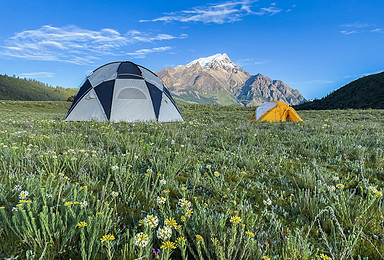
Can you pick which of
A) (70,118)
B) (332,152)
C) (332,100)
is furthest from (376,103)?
(70,118)

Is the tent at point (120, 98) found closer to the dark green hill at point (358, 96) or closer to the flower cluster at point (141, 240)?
the flower cluster at point (141, 240)

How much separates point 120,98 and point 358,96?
65931mm

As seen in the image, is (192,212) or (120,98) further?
(120,98)

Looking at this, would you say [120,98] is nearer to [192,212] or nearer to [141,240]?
[192,212]

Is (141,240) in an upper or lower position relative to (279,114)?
lower

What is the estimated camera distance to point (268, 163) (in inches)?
184

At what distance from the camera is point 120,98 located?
44.2ft

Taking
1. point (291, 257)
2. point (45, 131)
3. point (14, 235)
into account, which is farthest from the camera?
point (45, 131)

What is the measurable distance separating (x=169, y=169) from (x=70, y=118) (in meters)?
12.8

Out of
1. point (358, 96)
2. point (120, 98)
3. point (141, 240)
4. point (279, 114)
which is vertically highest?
point (358, 96)

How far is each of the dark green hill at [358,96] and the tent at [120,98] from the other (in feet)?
180

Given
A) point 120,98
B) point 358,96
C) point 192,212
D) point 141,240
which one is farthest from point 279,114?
point 358,96

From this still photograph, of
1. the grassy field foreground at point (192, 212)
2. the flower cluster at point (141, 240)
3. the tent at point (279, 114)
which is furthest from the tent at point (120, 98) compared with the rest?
the flower cluster at point (141, 240)

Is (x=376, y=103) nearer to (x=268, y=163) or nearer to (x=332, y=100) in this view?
(x=332, y=100)
